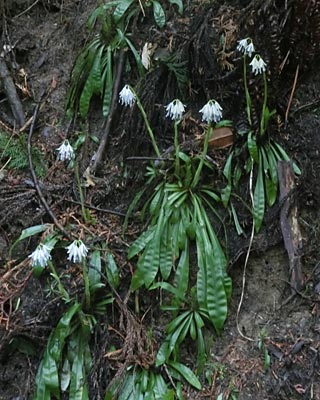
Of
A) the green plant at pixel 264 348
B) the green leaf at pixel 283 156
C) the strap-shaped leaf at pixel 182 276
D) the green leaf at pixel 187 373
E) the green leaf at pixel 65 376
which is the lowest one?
the green plant at pixel 264 348

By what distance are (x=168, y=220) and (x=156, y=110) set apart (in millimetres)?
850

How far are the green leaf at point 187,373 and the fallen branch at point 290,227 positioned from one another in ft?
2.41

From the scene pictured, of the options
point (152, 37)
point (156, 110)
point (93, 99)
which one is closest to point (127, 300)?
point (156, 110)

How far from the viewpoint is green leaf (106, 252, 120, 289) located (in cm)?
323

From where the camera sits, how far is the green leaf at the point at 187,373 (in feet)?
9.82

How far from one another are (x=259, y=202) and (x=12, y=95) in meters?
2.03

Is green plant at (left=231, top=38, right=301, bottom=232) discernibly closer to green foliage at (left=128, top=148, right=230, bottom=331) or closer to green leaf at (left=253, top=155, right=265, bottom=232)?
green leaf at (left=253, top=155, right=265, bottom=232)

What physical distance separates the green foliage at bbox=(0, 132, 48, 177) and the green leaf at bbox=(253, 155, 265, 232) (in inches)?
56.3

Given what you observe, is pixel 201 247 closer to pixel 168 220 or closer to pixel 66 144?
pixel 168 220

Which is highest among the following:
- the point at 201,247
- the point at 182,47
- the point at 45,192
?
the point at 182,47

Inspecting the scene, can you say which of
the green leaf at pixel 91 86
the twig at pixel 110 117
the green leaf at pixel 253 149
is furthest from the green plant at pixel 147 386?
the green leaf at pixel 91 86

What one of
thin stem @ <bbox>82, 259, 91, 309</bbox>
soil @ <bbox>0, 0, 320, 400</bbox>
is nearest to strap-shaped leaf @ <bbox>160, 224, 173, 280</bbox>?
soil @ <bbox>0, 0, 320, 400</bbox>

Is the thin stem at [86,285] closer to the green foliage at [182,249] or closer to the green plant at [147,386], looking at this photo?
the green foliage at [182,249]

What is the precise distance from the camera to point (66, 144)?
321 cm
